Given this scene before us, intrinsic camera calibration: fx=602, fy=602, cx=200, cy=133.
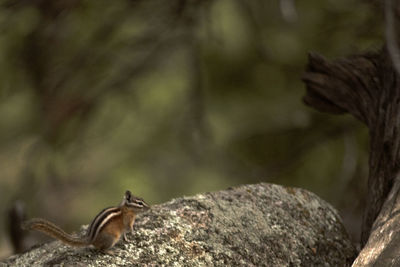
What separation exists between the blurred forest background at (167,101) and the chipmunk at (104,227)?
1971 millimetres

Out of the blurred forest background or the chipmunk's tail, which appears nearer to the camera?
the chipmunk's tail

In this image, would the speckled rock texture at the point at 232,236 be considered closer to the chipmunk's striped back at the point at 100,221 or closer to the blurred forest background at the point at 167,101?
the chipmunk's striped back at the point at 100,221

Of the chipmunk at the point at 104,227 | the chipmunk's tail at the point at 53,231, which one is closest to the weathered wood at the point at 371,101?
the chipmunk at the point at 104,227

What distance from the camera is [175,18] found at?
4965 millimetres

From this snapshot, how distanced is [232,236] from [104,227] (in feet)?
1.92

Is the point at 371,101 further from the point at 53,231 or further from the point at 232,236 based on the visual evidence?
the point at 53,231

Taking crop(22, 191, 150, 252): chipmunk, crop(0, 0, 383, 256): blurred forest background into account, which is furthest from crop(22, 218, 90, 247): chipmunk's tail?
crop(0, 0, 383, 256): blurred forest background

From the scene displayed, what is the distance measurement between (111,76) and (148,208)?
3.28m

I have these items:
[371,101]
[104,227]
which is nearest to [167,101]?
[371,101]

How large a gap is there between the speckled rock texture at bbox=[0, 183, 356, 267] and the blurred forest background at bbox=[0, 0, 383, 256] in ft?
4.48

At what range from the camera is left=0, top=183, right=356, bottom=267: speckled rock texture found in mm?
2253

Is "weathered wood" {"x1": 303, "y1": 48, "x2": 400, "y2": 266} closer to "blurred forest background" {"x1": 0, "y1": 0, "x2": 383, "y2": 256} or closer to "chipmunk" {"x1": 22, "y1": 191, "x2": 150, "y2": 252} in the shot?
"blurred forest background" {"x1": 0, "y1": 0, "x2": 383, "y2": 256}

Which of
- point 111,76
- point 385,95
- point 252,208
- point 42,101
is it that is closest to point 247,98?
point 111,76

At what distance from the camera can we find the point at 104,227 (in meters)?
2.19
